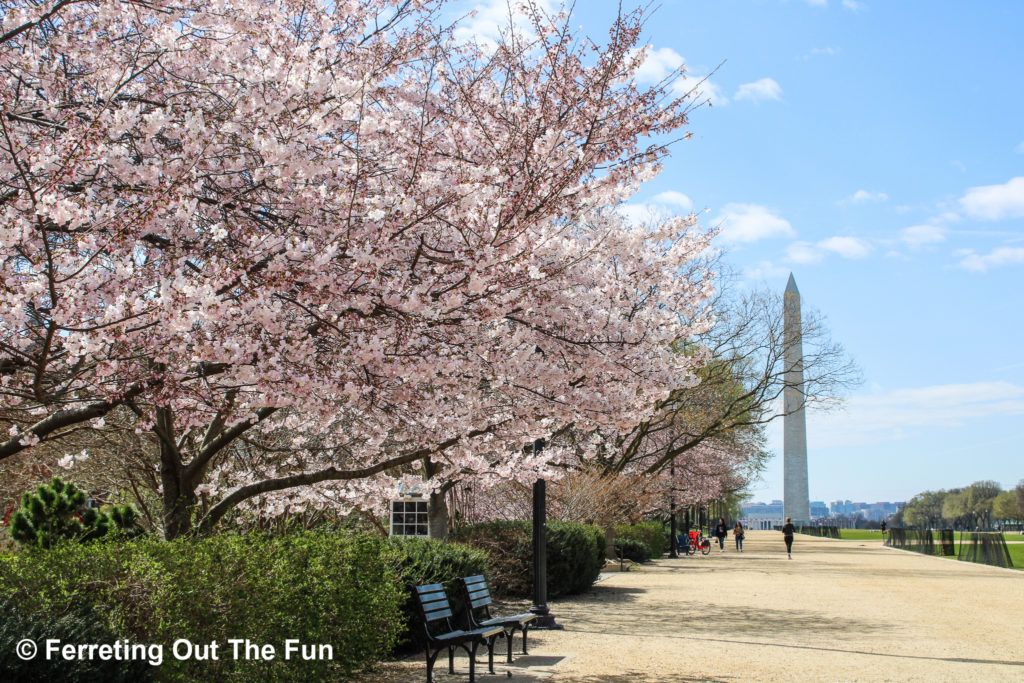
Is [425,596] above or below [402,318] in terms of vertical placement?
below

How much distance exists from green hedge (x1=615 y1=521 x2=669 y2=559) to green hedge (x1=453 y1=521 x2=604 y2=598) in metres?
11.7

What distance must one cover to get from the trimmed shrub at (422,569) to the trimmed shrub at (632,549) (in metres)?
16.9

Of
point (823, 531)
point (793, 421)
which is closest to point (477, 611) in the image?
point (793, 421)

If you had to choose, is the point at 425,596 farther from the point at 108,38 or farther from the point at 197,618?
the point at 108,38

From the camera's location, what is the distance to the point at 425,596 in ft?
26.8

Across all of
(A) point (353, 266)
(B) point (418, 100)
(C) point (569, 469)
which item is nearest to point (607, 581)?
(C) point (569, 469)

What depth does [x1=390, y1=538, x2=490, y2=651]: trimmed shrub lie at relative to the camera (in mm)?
9148

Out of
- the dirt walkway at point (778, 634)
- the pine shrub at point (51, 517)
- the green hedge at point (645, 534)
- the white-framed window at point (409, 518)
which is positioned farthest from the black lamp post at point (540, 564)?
the green hedge at point (645, 534)

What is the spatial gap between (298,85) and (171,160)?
2.76ft

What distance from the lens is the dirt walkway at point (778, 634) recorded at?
846cm

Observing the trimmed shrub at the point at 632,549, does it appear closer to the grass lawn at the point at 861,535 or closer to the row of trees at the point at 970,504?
the grass lawn at the point at 861,535

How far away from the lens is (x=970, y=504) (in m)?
128

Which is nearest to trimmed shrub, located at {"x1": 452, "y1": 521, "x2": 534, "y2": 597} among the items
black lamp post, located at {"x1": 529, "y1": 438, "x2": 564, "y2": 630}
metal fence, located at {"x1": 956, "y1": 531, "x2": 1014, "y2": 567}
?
black lamp post, located at {"x1": 529, "y1": 438, "x2": 564, "y2": 630}

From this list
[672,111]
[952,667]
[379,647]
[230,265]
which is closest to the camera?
[230,265]
